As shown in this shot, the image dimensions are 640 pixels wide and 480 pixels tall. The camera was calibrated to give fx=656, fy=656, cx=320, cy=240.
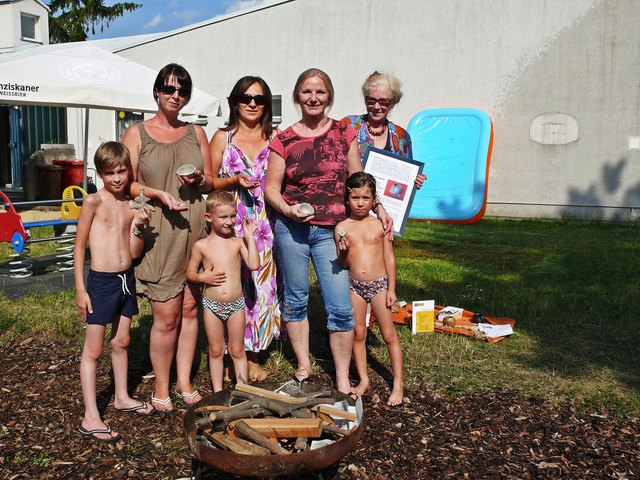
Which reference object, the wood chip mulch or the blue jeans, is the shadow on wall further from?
the blue jeans

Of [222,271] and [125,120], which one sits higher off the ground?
[125,120]

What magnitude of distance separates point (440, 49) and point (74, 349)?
39.0 feet

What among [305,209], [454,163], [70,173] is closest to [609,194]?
[454,163]

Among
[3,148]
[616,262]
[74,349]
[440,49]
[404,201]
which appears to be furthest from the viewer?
[3,148]

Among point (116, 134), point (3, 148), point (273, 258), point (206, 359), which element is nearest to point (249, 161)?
point (273, 258)

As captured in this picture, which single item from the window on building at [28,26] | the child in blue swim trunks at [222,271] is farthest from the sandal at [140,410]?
the window on building at [28,26]

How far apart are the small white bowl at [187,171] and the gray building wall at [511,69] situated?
11.9m

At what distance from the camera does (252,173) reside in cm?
456

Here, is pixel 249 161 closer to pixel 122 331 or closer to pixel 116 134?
pixel 122 331

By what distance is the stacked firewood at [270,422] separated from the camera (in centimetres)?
300

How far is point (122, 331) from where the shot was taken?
4.02 m

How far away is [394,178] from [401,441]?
2.04 m

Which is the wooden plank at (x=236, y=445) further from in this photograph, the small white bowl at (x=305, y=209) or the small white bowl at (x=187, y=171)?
the small white bowl at (x=187, y=171)

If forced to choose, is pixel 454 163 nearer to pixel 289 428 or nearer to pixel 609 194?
pixel 609 194
